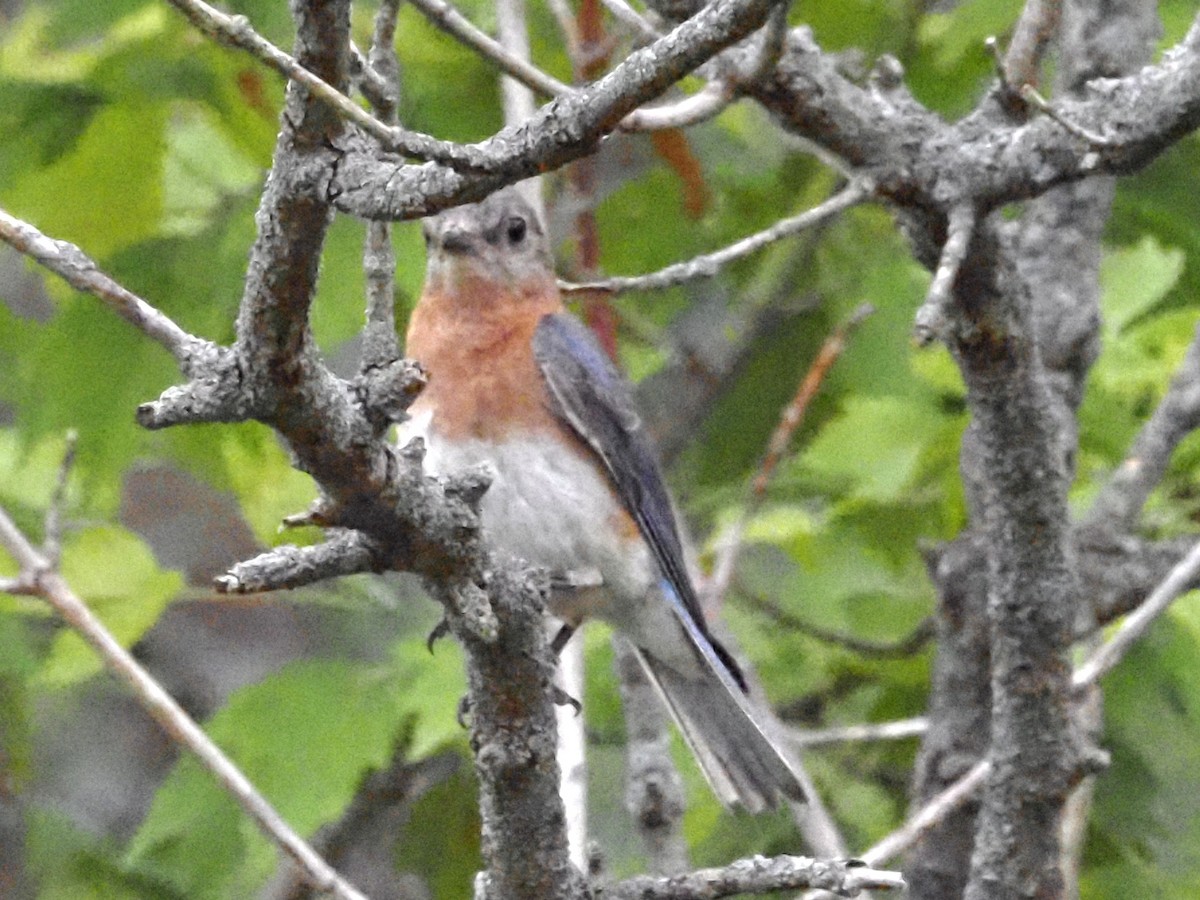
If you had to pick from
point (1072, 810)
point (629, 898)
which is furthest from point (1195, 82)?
point (1072, 810)

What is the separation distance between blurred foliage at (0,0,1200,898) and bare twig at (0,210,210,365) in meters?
2.00

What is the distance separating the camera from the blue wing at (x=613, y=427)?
3766 mm

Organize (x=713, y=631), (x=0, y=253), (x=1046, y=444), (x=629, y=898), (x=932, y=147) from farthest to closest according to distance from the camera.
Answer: (x=0, y=253) < (x=713, y=631) < (x=1046, y=444) < (x=932, y=147) < (x=629, y=898)

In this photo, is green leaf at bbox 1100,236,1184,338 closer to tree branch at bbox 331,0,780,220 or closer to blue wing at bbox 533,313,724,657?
blue wing at bbox 533,313,724,657

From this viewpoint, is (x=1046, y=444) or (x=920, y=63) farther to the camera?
(x=920, y=63)

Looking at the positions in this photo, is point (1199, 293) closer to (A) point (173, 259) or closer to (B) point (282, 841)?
(A) point (173, 259)

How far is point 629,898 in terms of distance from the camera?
90.7 inches

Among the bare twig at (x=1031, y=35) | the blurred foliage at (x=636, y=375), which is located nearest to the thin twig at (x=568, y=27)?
the blurred foliage at (x=636, y=375)

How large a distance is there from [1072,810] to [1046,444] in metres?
0.98

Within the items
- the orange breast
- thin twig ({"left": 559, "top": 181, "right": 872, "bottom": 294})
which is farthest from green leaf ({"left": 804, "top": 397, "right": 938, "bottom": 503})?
thin twig ({"left": 559, "top": 181, "right": 872, "bottom": 294})

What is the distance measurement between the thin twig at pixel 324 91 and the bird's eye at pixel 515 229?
249cm

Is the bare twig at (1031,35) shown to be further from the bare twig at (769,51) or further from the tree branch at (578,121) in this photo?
the tree branch at (578,121)

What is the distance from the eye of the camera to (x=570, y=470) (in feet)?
12.3

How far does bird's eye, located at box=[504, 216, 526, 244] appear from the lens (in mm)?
4070
